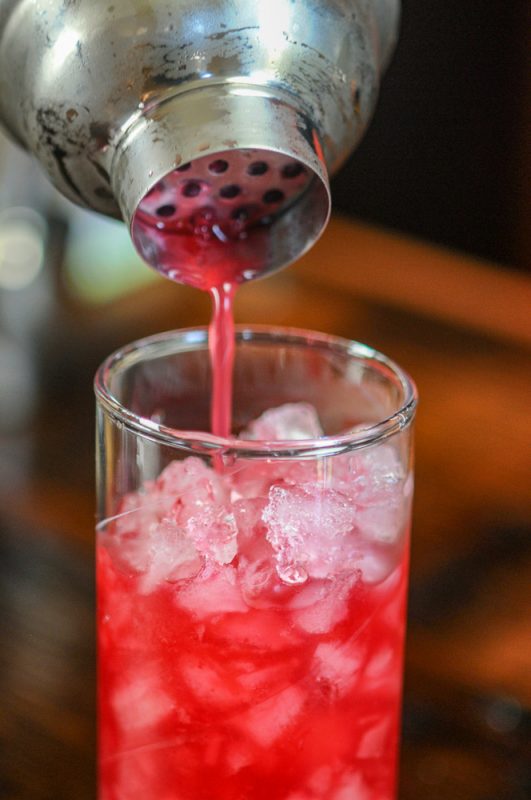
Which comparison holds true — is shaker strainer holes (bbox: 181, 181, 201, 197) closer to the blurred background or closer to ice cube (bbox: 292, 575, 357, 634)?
ice cube (bbox: 292, 575, 357, 634)

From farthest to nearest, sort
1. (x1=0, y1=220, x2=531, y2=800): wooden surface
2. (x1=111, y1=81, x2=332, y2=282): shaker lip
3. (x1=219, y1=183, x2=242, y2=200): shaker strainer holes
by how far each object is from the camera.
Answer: (x1=0, y1=220, x2=531, y2=800): wooden surface
(x1=219, y1=183, x2=242, y2=200): shaker strainer holes
(x1=111, y1=81, x2=332, y2=282): shaker lip

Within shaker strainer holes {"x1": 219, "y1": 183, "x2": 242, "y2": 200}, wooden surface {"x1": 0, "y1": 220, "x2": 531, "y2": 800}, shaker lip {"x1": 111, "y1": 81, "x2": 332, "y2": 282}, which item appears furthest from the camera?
wooden surface {"x1": 0, "y1": 220, "x2": 531, "y2": 800}

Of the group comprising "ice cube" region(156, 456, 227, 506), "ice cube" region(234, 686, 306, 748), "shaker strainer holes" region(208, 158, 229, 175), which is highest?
"shaker strainer holes" region(208, 158, 229, 175)

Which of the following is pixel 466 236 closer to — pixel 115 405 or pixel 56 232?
pixel 56 232

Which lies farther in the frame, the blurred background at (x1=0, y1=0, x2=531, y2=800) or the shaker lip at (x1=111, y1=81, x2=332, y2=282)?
the blurred background at (x1=0, y1=0, x2=531, y2=800)

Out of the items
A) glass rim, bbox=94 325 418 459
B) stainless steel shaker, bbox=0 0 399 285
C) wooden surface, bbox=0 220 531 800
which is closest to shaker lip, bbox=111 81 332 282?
stainless steel shaker, bbox=0 0 399 285

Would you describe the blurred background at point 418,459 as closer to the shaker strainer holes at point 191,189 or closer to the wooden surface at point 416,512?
the wooden surface at point 416,512

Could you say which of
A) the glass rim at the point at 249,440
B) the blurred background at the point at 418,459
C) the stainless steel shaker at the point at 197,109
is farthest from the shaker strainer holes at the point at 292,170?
the blurred background at the point at 418,459

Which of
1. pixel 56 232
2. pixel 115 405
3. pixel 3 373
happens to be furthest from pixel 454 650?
pixel 56 232
